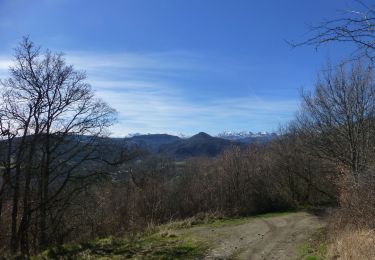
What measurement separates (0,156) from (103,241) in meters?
9.02

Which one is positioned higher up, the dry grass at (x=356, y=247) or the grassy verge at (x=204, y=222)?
the dry grass at (x=356, y=247)

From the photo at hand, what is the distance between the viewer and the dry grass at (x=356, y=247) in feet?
32.1

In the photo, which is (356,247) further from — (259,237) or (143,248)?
(143,248)

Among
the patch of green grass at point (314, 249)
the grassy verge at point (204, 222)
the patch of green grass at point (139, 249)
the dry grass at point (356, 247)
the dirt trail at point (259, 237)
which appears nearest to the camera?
the dry grass at point (356, 247)

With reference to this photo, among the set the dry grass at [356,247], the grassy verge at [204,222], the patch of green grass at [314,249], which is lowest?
the grassy verge at [204,222]

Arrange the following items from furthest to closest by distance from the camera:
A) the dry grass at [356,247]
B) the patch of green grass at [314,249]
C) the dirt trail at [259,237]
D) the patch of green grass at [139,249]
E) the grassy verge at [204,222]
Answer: the grassy verge at [204,222] → the patch of green grass at [139,249] → the dirt trail at [259,237] → the patch of green grass at [314,249] → the dry grass at [356,247]

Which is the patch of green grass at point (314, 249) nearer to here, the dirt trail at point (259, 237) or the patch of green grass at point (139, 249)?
the dirt trail at point (259, 237)

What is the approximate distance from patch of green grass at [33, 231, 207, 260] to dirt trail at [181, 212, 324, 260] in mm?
812

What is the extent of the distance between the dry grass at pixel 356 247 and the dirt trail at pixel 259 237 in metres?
2.29

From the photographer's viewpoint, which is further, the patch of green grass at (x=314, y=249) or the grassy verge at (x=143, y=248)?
the grassy verge at (x=143, y=248)

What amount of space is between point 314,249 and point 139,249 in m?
6.20

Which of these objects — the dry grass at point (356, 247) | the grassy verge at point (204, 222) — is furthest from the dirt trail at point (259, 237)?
the dry grass at point (356, 247)

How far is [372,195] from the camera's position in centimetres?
1270

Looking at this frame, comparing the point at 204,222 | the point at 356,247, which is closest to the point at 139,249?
the point at 356,247
